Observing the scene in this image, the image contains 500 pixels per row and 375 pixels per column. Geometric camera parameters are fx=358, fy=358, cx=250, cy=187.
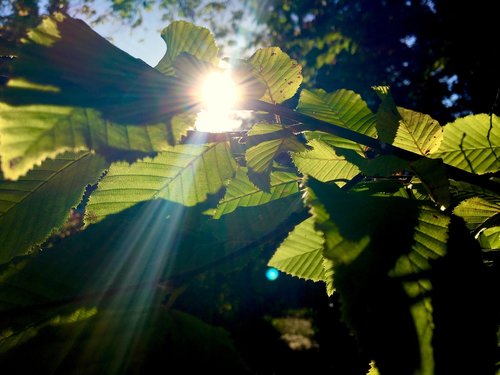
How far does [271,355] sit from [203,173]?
34.8 feet

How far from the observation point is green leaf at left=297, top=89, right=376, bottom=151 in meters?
0.82

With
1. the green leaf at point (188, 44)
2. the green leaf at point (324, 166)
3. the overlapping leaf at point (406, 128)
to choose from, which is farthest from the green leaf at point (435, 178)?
the green leaf at point (188, 44)

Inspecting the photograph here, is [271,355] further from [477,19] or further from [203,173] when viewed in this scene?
[203,173]

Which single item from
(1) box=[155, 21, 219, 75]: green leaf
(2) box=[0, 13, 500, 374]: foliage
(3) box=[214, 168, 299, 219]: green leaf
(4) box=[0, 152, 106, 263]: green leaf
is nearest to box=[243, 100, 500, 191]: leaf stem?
(2) box=[0, 13, 500, 374]: foliage

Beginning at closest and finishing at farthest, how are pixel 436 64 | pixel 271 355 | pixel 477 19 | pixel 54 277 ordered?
pixel 54 277 < pixel 477 19 < pixel 436 64 < pixel 271 355

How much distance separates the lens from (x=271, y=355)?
33.3 ft

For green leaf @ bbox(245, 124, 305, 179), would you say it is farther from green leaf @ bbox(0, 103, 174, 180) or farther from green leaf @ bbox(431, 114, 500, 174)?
green leaf @ bbox(431, 114, 500, 174)

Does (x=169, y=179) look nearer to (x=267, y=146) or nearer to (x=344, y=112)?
(x=267, y=146)

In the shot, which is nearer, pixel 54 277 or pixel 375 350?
pixel 375 350

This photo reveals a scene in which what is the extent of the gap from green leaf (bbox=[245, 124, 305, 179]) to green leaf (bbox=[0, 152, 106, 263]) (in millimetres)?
286

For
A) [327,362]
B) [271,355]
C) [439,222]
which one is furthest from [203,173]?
[271,355]

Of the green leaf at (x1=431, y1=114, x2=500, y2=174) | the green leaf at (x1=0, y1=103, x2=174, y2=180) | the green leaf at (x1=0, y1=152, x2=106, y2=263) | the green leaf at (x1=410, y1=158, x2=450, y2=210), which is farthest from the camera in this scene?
the green leaf at (x1=431, y1=114, x2=500, y2=174)

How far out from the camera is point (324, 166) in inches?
32.6

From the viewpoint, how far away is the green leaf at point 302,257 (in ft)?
2.73
